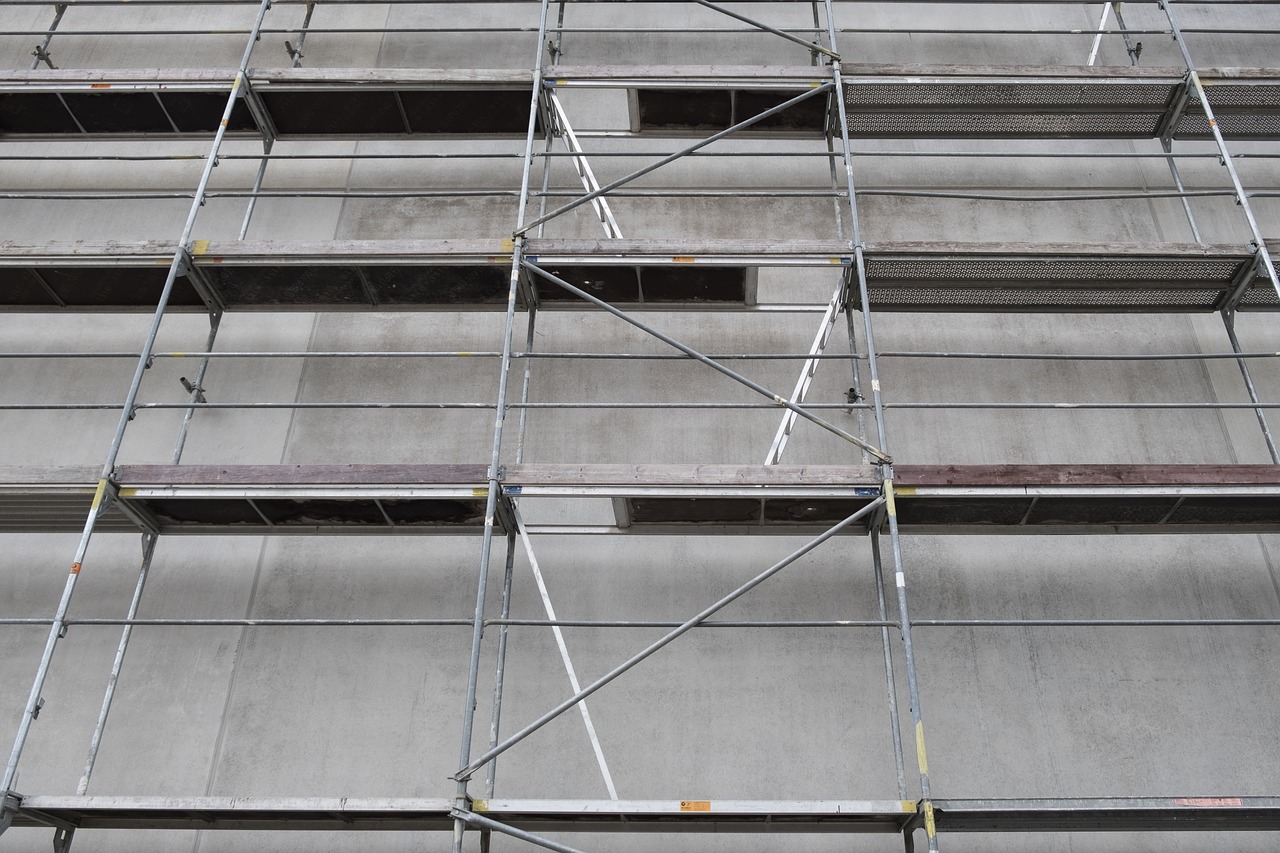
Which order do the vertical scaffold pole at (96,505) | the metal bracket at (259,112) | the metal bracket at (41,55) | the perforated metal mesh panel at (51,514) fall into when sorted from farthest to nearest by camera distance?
the metal bracket at (41,55)
the metal bracket at (259,112)
the perforated metal mesh panel at (51,514)
the vertical scaffold pole at (96,505)

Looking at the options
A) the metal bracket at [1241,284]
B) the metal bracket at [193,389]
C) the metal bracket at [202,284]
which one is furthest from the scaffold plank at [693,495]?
the metal bracket at [1241,284]

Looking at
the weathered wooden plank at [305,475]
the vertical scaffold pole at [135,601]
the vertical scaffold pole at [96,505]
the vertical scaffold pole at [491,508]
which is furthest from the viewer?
the weathered wooden plank at [305,475]

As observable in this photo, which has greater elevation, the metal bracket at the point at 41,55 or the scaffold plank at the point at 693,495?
the metal bracket at the point at 41,55

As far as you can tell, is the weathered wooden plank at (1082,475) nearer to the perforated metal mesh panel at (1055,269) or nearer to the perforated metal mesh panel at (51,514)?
the perforated metal mesh panel at (1055,269)

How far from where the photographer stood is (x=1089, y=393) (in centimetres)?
841

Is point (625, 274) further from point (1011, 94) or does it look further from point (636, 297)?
point (1011, 94)

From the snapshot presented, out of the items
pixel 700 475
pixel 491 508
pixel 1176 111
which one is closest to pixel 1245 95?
pixel 1176 111

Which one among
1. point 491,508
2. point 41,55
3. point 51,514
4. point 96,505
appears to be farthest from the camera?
point 41,55

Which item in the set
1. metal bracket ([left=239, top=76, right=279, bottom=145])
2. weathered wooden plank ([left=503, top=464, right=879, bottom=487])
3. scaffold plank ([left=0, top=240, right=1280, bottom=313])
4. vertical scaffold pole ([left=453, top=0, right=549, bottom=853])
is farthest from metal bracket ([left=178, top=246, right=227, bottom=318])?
weathered wooden plank ([left=503, top=464, right=879, bottom=487])

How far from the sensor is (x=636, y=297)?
812 centimetres

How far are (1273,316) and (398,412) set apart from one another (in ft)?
23.5

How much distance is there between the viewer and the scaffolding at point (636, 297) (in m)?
6.11

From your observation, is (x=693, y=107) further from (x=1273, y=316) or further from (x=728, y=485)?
(x=1273, y=316)

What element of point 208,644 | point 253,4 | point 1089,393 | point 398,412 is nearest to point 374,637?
point 208,644
